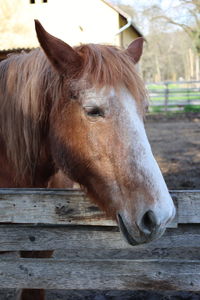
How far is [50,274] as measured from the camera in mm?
2354

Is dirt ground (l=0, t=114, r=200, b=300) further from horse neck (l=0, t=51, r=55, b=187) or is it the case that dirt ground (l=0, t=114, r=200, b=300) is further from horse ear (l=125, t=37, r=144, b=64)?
horse neck (l=0, t=51, r=55, b=187)

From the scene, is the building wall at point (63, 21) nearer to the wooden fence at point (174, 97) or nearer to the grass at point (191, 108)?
the grass at point (191, 108)

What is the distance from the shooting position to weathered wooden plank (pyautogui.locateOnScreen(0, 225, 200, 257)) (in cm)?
234

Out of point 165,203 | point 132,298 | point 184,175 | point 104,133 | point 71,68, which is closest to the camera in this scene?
point 165,203

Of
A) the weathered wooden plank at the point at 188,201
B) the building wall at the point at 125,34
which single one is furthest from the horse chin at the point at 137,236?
the building wall at the point at 125,34

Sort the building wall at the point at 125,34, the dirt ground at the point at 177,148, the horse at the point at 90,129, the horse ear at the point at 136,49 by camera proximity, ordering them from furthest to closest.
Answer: the building wall at the point at 125,34
the dirt ground at the point at 177,148
the horse ear at the point at 136,49
the horse at the point at 90,129

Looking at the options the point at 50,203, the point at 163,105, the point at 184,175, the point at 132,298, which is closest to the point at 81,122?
the point at 50,203

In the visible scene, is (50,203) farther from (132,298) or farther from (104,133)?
(132,298)

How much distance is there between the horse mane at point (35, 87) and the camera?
2.11 metres

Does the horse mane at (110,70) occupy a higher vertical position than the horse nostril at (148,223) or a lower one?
higher

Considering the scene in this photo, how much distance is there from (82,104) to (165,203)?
71cm

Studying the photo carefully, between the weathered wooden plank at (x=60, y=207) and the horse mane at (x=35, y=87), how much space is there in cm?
27

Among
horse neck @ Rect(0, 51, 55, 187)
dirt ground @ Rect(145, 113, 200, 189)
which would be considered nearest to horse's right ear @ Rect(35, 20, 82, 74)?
horse neck @ Rect(0, 51, 55, 187)

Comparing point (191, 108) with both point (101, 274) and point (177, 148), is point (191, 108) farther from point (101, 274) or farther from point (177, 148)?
point (101, 274)
